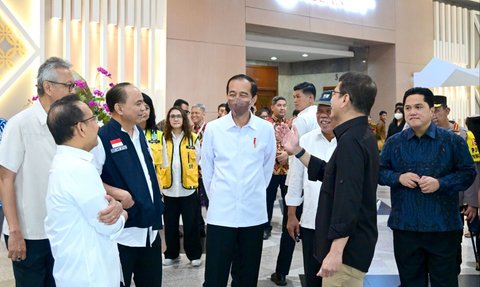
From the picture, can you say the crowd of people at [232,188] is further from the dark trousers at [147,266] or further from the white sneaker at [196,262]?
the white sneaker at [196,262]

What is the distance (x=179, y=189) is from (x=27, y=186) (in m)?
2.45

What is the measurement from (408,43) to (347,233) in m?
12.8

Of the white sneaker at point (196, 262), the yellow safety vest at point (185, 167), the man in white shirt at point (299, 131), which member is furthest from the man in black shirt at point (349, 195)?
the yellow safety vest at point (185, 167)

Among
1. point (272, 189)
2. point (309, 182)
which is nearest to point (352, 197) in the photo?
point (309, 182)

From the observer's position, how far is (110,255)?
2141 mm

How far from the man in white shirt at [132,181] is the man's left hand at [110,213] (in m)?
0.40

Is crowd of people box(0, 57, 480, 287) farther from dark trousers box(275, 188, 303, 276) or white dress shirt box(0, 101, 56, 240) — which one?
dark trousers box(275, 188, 303, 276)

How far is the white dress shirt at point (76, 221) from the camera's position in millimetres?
1999

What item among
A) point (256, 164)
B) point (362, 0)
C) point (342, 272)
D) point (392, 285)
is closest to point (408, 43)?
point (362, 0)

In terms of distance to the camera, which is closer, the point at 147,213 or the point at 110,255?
the point at 110,255

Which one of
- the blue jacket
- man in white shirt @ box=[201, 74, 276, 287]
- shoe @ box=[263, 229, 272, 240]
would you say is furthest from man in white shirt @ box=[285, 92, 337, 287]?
shoe @ box=[263, 229, 272, 240]

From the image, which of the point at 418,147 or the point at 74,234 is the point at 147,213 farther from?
the point at 418,147

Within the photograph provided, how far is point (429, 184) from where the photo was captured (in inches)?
113

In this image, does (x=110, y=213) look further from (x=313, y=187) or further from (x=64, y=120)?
(x=313, y=187)
